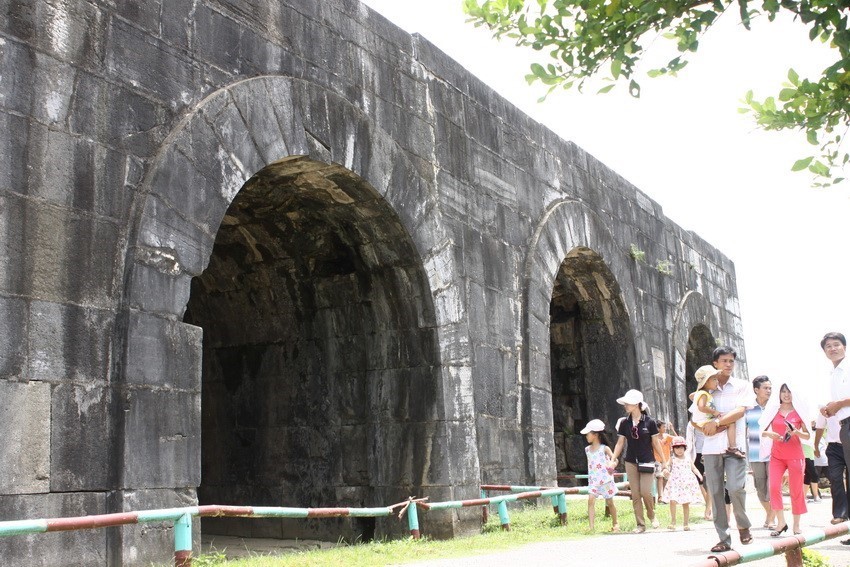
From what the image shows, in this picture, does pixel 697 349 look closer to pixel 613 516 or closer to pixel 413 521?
pixel 613 516

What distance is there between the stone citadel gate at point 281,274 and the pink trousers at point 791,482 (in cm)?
234

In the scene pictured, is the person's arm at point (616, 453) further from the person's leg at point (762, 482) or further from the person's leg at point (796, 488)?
the person's leg at point (796, 488)

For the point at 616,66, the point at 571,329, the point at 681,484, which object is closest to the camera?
the point at 616,66

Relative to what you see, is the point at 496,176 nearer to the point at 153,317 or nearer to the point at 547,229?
the point at 547,229

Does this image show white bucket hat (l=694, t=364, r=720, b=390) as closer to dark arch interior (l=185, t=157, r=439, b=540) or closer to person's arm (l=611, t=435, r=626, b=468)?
person's arm (l=611, t=435, r=626, b=468)

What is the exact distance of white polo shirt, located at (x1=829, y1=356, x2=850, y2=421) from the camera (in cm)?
664

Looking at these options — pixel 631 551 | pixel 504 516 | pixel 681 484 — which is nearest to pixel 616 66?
pixel 631 551

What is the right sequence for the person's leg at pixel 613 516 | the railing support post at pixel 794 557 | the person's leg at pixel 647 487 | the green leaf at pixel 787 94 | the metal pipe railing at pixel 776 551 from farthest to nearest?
the person's leg at pixel 647 487, the person's leg at pixel 613 516, the green leaf at pixel 787 94, the railing support post at pixel 794 557, the metal pipe railing at pixel 776 551

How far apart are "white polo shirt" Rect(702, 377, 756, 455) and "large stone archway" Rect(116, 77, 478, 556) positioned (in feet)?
8.04

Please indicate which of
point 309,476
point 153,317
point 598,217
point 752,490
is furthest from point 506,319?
point 752,490

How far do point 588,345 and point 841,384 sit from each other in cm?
623

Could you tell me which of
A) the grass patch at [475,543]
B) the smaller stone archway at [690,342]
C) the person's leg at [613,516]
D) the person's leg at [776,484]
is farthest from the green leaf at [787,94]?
the smaller stone archway at [690,342]

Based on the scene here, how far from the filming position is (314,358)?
8.69 meters

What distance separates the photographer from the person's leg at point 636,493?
26.3ft
